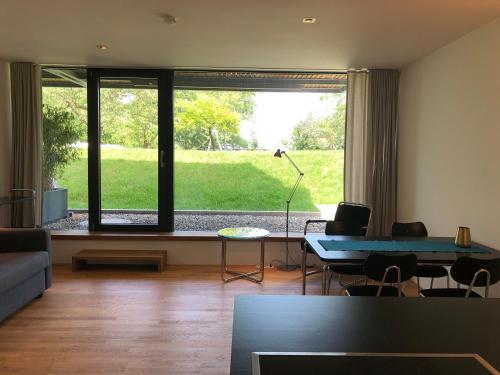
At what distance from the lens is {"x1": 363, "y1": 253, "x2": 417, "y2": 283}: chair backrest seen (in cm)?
253

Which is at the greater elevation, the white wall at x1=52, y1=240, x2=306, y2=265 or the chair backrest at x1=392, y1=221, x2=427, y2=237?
the chair backrest at x1=392, y1=221, x2=427, y2=237

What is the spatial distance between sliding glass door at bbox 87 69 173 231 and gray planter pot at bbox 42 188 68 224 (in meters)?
0.41

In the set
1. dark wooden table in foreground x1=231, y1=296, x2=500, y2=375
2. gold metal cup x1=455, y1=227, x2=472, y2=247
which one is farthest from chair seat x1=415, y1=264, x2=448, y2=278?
dark wooden table in foreground x1=231, y1=296, x2=500, y2=375

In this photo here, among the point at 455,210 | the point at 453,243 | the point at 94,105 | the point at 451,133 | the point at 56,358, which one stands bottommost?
the point at 56,358

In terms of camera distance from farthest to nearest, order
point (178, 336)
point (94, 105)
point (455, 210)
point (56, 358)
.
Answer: point (94, 105)
point (455, 210)
point (178, 336)
point (56, 358)

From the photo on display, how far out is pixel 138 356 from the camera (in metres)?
2.67

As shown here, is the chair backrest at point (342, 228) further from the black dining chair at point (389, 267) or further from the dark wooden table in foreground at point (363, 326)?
the dark wooden table in foreground at point (363, 326)

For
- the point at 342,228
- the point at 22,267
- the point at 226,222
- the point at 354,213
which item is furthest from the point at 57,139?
the point at 354,213

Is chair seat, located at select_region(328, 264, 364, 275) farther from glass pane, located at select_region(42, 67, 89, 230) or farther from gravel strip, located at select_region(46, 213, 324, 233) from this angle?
glass pane, located at select_region(42, 67, 89, 230)

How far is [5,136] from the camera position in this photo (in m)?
4.79

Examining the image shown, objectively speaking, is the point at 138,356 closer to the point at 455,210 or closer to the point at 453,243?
the point at 453,243

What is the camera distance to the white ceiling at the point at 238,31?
283 cm

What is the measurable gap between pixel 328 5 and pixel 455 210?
2.14 meters

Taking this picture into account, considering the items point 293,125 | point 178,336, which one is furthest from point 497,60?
point 178,336
